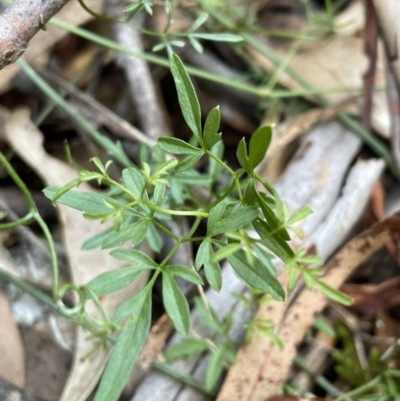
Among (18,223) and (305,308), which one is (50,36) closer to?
(18,223)

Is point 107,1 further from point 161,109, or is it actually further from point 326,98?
point 326,98

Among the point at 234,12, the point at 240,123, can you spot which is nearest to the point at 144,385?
the point at 240,123

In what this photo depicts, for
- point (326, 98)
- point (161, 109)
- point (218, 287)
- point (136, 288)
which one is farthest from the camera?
point (326, 98)

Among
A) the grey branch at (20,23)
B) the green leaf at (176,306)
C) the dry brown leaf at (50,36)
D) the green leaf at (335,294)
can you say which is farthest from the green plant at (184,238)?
the dry brown leaf at (50,36)

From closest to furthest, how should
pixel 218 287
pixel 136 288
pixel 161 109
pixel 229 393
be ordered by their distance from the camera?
pixel 218 287 < pixel 229 393 < pixel 136 288 < pixel 161 109

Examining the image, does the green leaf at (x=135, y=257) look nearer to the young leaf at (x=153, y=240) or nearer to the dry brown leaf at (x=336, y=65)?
the young leaf at (x=153, y=240)

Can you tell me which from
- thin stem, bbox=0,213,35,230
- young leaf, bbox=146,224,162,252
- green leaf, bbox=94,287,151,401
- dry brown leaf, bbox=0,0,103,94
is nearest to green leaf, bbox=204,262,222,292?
green leaf, bbox=94,287,151,401
